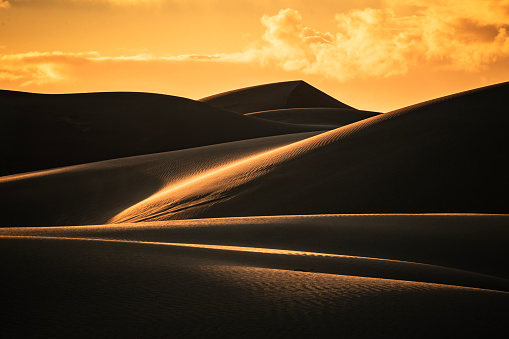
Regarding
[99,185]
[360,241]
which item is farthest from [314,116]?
[360,241]

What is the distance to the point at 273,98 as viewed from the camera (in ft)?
183

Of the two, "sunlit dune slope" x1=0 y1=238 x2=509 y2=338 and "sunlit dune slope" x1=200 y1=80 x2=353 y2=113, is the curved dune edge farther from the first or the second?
"sunlit dune slope" x1=200 y1=80 x2=353 y2=113

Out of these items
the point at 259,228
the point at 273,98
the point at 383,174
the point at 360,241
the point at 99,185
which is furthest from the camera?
the point at 273,98

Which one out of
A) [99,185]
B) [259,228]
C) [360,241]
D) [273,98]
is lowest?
[360,241]

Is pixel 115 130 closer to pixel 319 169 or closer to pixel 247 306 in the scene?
pixel 319 169

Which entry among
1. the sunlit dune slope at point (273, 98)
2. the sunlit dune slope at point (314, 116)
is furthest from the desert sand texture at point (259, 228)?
the sunlit dune slope at point (273, 98)

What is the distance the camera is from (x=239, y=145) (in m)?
17.5

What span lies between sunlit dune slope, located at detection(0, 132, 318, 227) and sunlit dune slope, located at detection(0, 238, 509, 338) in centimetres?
889

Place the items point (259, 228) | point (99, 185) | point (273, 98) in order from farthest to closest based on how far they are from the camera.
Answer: point (273, 98) < point (99, 185) < point (259, 228)

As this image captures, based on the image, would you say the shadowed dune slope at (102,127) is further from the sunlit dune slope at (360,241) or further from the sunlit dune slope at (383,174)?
the sunlit dune slope at (360,241)

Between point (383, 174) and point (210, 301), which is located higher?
point (383, 174)

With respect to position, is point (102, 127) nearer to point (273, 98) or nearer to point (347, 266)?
point (347, 266)

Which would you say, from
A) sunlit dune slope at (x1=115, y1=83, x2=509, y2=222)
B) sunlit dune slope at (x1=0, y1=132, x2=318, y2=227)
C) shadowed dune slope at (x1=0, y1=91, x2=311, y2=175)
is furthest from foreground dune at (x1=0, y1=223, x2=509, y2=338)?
shadowed dune slope at (x1=0, y1=91, x2=311, y2=175)

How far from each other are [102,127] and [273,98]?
32.4 meters
